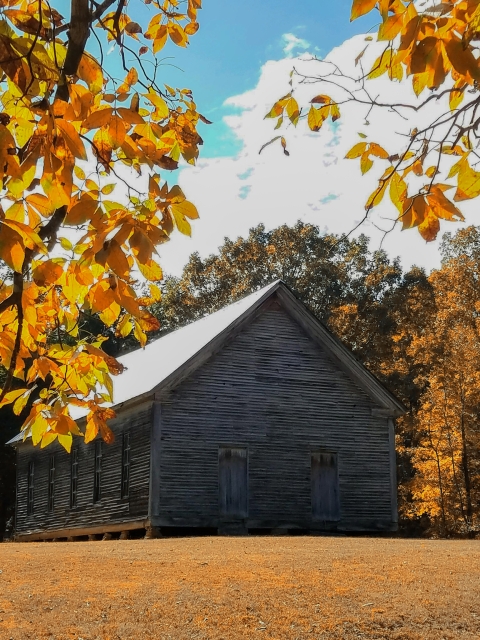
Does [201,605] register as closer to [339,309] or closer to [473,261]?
[473,261]

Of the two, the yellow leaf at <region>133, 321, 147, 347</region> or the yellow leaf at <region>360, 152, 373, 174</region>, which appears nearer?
the yellow leaf at <region>360, 152, 373, 174</region>

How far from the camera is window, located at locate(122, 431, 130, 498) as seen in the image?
26.0 metres

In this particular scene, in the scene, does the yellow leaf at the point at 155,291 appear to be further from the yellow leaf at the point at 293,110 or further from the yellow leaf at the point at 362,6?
the yellow leaf at the point at 362,6

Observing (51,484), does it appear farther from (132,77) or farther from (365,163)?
(365,163)

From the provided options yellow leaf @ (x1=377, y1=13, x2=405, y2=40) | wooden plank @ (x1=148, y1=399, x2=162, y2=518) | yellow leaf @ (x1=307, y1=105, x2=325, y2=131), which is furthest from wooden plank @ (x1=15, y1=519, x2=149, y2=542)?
yellow leaf @ (x1=377, y1=13, x2=405, y2=40)

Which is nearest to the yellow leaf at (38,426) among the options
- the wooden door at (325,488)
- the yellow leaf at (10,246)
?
the yellow leaf at (10,246)

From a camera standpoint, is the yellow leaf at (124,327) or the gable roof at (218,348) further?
the gable roof at (218,348)

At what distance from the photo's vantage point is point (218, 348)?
25.5m

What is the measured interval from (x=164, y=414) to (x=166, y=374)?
118 cm

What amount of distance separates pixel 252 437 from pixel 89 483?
685cm

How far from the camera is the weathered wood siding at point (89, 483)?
25092 millimetres

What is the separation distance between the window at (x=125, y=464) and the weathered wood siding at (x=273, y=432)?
223cm

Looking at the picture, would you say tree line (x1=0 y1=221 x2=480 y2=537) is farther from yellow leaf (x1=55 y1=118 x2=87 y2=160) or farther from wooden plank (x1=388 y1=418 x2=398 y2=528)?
yellow leaf (x1=55 y1=118 x2=87 y2=160)

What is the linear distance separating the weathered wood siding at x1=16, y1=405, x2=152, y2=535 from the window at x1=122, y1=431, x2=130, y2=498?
0.67 ft
